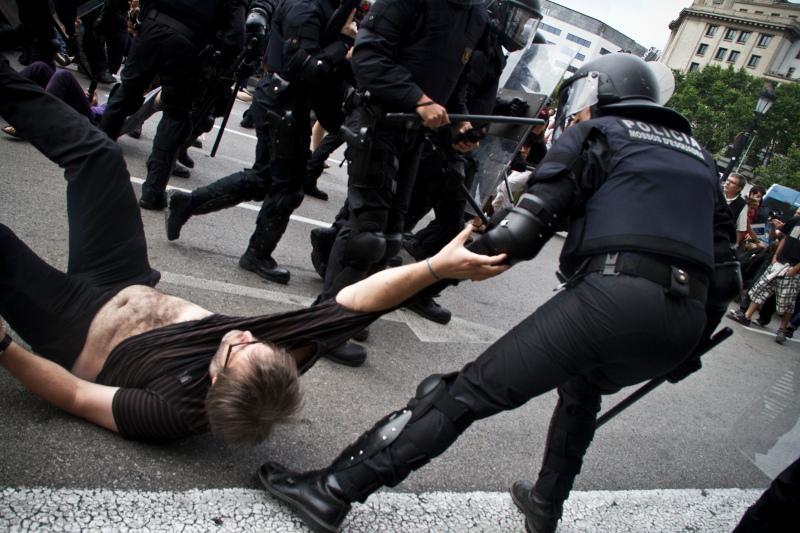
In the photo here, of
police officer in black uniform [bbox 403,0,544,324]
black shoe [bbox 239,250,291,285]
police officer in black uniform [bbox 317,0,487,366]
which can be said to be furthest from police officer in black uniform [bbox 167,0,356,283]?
police officer in black uniform [bbox 403,0,544,324]

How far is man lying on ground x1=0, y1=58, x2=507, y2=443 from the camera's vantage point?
Result: 5.83 ft

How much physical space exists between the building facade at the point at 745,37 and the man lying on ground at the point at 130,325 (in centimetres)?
8769

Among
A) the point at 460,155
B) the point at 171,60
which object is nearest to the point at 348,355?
the point at 460,155

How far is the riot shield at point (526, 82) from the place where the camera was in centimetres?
485

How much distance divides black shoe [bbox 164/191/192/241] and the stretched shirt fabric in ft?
6.01

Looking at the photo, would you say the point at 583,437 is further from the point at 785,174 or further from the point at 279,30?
the point at 785,174

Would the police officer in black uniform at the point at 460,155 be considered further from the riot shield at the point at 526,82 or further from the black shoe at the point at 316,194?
the black shoe at the point at 316,194

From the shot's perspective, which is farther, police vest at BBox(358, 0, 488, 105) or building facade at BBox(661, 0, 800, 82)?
building facade at BBox(661, 0, 800, 82)

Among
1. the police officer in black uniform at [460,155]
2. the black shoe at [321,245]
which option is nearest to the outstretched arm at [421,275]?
the police officer in black uniform at [460,155]

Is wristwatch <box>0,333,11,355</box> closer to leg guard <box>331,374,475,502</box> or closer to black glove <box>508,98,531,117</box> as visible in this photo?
leg guard <box>331,374,475,502</box>

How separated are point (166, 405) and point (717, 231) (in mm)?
1900

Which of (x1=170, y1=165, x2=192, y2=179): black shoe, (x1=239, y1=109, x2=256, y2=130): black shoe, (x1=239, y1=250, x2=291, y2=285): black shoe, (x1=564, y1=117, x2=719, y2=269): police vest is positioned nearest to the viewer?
(x1=564, y1=117, x2=719, y2=269): police vest

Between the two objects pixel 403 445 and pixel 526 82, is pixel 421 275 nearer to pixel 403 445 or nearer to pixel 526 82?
pixel 403 445

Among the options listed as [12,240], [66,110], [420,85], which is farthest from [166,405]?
[420,85]
